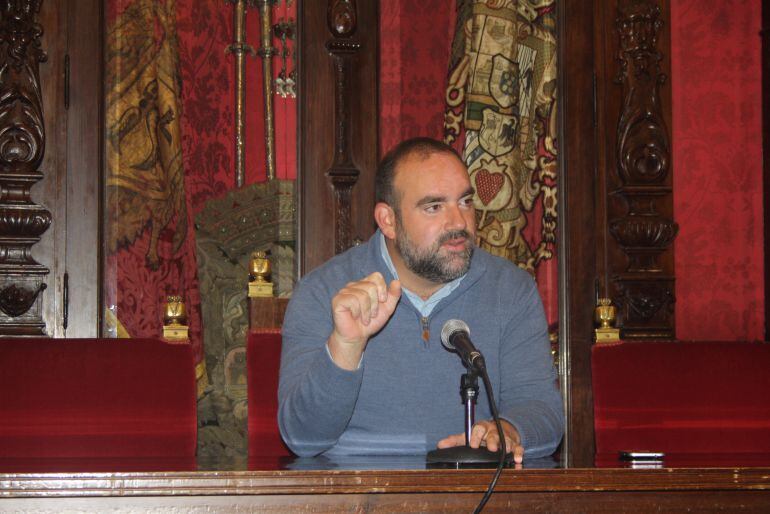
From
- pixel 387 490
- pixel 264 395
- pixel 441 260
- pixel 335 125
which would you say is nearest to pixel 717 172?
pixel 335 125

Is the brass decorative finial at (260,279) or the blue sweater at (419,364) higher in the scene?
the brass decorative finial at (260,279)

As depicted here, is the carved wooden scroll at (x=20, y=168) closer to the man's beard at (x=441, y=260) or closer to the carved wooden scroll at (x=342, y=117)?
the carved wooden scroll at (x=342, y=117)

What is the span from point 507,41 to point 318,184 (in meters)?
0.78

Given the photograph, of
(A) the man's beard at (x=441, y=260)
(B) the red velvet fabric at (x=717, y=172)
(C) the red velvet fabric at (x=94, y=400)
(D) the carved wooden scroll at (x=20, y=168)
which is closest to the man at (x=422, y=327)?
(A) the man's beard at (x=441, y=260)

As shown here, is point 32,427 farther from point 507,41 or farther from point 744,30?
point 744,30

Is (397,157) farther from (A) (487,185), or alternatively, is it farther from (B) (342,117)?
(A) (487,185)

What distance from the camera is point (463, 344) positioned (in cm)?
147

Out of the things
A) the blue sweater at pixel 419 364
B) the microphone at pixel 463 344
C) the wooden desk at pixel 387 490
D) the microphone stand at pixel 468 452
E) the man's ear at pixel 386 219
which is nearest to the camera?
the wooden desk at pixel 387 490

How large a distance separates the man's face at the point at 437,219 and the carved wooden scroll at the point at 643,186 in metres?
1.12

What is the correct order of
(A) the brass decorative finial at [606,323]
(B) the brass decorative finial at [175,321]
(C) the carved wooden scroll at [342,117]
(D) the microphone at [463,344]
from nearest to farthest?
1. (D) the microphone at [463,344]
2. (B) the brass decorative finial at [175,321]
3. (A) the brass decorative finial at [606,323]
4. (C) the carved wooden scroll at [342,117]

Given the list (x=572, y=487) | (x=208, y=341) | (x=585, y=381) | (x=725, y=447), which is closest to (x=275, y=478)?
(x=572, y=487)

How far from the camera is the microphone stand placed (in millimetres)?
1512

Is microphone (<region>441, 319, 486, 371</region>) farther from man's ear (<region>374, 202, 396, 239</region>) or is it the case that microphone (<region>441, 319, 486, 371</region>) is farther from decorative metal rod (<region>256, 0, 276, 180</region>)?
decorative metal rod (<region>256, 0, 276, 180</region>)

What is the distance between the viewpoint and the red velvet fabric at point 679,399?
226 centimetres
